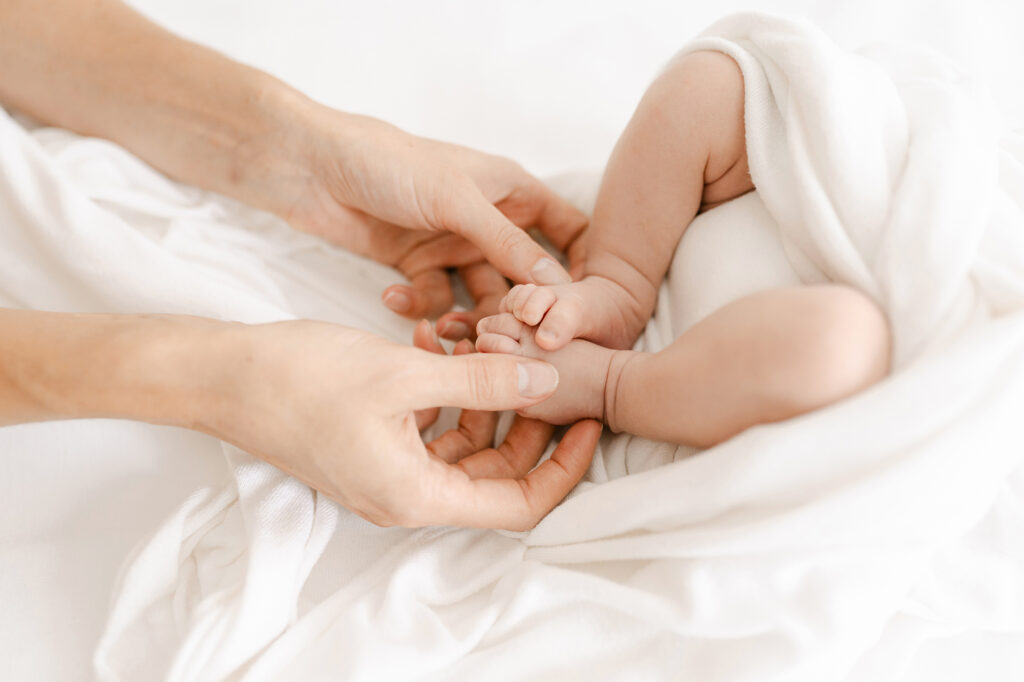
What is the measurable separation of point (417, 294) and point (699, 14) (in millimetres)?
830

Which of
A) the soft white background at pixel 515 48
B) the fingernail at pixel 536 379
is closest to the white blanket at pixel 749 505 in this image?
the fingernail at pixel 536 379

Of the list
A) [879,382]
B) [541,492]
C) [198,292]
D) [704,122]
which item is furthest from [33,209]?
[879,382]

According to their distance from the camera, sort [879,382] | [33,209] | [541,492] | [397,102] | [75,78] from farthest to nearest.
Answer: [397,102]
[75,78]
[33,209]
[541,492]
[879,382]

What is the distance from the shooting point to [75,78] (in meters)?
1.09

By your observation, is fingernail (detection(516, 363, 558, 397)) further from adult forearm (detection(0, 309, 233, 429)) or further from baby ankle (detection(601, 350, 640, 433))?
adult forearm (detection(0, 309, 233, 429))

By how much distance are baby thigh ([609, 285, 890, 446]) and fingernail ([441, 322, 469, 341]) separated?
12.7 inches

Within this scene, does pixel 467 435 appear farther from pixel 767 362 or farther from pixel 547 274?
pixel 767 362

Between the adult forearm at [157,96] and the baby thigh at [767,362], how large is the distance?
65 centimetres

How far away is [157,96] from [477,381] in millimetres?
705

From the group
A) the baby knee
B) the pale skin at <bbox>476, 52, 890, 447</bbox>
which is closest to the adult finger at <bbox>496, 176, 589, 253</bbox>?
the pale skin at <bbox>476, 52, 890, 447</bbox>

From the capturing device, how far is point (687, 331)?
2.76ft

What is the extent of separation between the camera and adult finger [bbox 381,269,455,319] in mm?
1082

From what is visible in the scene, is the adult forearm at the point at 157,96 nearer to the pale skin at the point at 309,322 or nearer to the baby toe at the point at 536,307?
the pale skin at the point at 309,322

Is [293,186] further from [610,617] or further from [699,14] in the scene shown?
[699,14]
